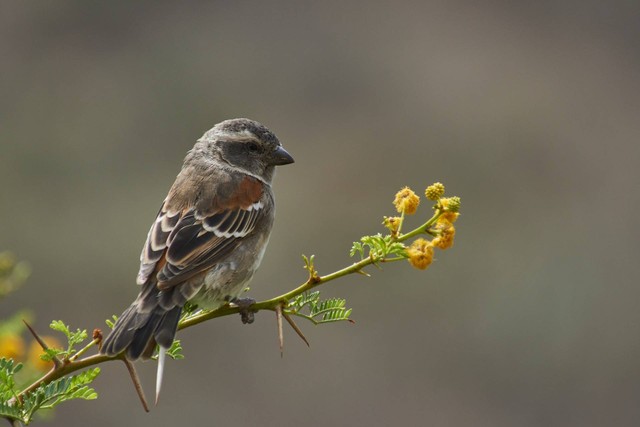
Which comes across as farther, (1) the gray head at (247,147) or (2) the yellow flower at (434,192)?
(1) the gray head at (247,147)

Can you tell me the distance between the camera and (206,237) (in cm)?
435

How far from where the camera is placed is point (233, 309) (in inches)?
140

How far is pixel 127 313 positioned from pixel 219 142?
72.9 inches

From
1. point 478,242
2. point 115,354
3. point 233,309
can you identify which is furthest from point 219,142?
point 478,242

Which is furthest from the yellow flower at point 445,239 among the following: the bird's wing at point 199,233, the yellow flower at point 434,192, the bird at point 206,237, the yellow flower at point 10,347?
the yellow flower at point 10,347

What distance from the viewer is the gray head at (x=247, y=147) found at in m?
5.08

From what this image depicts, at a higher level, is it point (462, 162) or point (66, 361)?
point (66, 361)

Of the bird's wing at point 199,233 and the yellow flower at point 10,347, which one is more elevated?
the bird's wing at point 199,233

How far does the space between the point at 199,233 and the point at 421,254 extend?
6.05ft

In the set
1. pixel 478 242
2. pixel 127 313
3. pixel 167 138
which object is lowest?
pixel 478 242

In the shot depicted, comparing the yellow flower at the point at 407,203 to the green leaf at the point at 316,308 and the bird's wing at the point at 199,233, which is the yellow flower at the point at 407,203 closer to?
the green leaf at the point at 316,308

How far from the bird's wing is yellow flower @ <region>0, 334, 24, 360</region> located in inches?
26.4

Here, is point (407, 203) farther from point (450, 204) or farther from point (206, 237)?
point (206, 237)

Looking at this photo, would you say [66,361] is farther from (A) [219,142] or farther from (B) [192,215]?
(A) [219,142]
